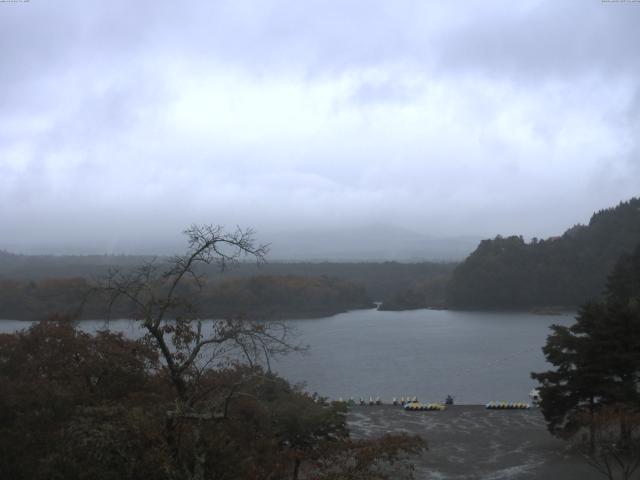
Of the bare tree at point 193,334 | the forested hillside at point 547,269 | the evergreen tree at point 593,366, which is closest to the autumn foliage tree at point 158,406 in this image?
the bare tree at point 193,334

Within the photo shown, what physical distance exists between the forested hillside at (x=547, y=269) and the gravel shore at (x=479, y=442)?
3582cm

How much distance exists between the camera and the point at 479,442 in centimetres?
1321

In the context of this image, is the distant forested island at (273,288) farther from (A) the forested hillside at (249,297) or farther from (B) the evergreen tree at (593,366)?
(B) the evergreen tree at (593,366)

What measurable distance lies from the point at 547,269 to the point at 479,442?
41048 mm

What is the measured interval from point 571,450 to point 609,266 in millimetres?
41395

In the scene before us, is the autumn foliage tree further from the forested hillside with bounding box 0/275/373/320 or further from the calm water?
Result: the forested hillside with bounding box 0/275/373/320

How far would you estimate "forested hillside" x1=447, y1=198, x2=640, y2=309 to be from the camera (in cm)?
5056

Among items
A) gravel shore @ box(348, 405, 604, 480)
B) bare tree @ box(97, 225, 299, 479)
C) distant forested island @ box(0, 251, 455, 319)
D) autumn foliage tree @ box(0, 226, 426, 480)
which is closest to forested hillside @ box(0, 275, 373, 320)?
distant forested island @ box(0, 251, 455, 319)

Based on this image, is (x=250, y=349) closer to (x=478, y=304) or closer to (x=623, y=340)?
(x=623, y=340)

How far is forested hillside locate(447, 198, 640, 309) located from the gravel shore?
1410 inches

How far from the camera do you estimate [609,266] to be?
49.4 m

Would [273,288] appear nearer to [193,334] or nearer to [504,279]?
[504,279]

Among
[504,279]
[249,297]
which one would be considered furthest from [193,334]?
[504,279]

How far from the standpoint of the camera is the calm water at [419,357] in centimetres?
2133
